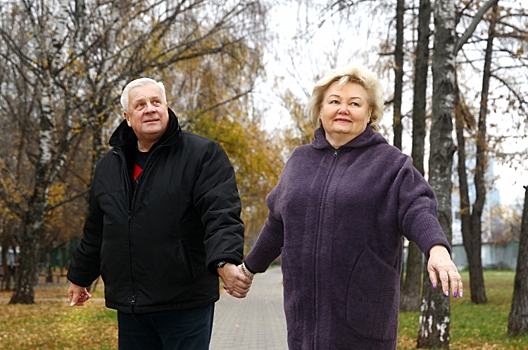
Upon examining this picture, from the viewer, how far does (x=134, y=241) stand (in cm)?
459

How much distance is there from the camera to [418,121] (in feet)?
59.2

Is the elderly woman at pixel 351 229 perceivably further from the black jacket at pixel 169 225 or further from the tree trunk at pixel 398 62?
the tree trunk at pixel 398 62

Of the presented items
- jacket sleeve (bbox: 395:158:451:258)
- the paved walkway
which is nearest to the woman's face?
jacket sleeve (bbox: 395:158:451:258)

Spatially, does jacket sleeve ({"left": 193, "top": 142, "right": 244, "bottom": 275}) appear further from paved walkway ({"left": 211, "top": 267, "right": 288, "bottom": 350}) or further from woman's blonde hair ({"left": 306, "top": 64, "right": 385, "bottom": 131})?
paved walkway ({"left": 211, "top": 267, "right": 288, "bottom": 350})

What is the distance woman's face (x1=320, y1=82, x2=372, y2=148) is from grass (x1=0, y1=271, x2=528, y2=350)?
307 inches

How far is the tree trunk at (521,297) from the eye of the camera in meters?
13.4

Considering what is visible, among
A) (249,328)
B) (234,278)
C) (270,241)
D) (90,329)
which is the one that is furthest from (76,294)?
(249,328)

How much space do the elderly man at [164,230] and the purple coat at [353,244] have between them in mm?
634

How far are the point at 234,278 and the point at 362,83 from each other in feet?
4.19

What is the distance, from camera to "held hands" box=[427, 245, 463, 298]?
129 inches

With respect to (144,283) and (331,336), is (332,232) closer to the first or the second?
(331,336)

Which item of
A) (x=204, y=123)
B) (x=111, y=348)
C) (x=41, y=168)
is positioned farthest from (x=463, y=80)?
(x=111, y=348)

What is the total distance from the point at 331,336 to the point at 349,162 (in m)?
0.83

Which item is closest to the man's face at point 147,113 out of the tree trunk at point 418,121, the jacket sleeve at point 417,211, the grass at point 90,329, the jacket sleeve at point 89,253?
the jacket sleeve at point 89,253
